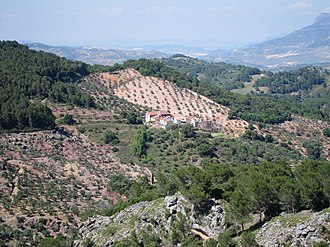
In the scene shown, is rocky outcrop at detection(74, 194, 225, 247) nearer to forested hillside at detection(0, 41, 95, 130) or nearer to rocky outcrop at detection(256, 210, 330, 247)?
rocky outcrop at detection(256, 210, 330, 247)

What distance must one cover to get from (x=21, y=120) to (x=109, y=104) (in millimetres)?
30218

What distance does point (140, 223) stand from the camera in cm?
3444

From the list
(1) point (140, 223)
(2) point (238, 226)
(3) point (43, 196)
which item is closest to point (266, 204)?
(2) point (238, 226)

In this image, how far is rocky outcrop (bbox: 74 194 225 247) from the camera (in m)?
31.5

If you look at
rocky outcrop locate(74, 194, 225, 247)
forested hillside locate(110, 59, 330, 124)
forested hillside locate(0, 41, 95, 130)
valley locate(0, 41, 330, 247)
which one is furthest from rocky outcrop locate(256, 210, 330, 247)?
forested hillside locate(110, 59, 330, 124)

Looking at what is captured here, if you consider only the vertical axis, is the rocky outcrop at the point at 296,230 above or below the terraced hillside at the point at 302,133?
above

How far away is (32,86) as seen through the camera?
84312 millimetres

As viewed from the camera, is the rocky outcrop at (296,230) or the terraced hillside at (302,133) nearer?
the rocky outcrop at (296,230)

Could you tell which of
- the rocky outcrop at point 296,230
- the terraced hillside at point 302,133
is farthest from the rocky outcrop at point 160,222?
the terraced hillside at point 302,133

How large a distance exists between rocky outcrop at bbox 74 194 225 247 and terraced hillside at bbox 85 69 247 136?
6045 cm

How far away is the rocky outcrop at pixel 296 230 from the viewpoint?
24.6 metres

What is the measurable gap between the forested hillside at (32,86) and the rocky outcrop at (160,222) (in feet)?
118

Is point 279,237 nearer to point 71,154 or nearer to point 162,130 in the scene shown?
point 71,154

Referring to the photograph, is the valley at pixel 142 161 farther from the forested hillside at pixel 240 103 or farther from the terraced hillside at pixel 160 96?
the forested hillside at pixel 240 103
